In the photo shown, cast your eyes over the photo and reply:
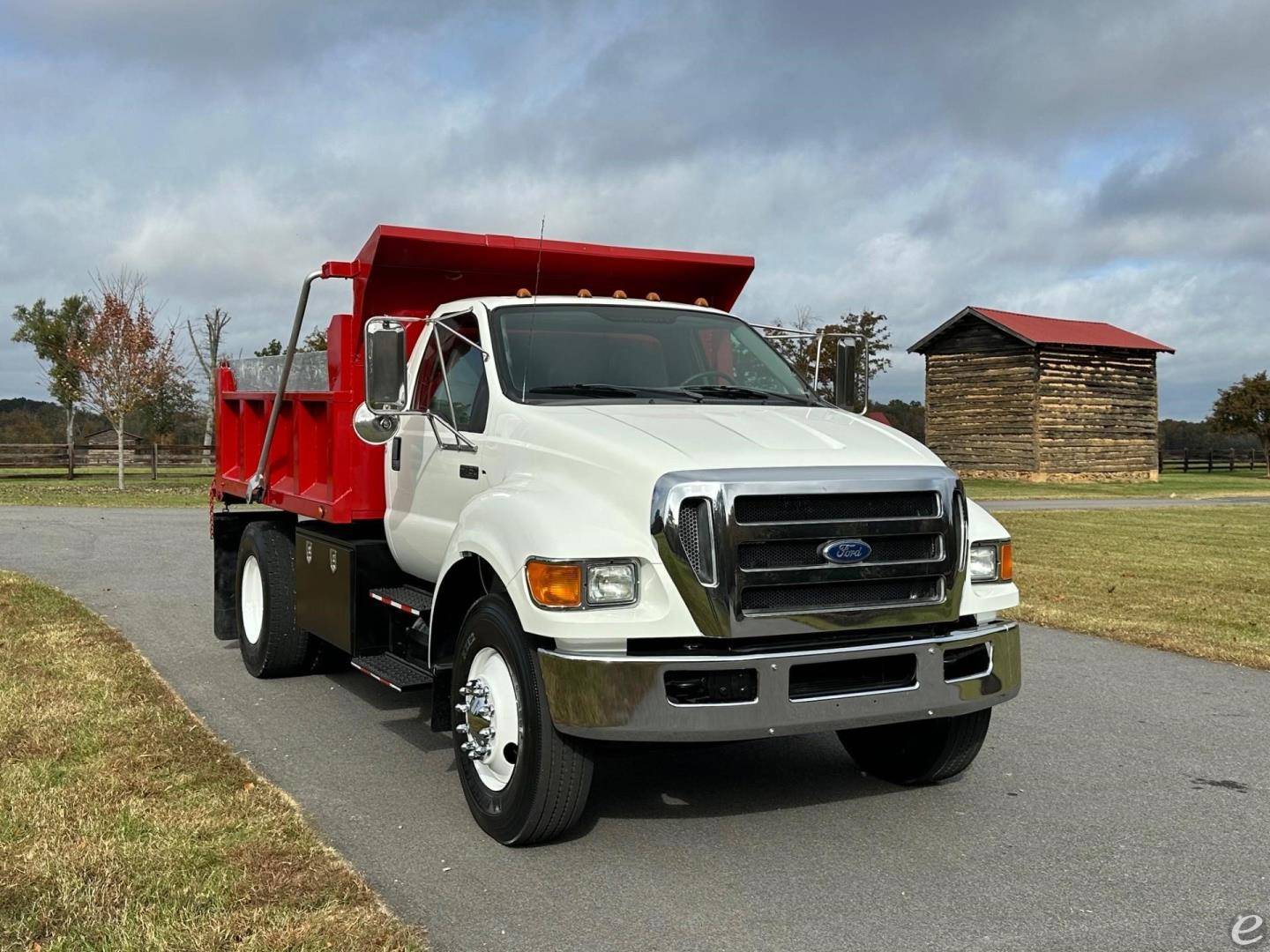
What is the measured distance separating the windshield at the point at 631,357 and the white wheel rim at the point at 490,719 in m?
1.28

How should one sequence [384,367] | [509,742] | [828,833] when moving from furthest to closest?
1. [384,367]
2. [828,833]
3. [509,742]

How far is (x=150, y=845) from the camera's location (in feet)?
Result: 15.1

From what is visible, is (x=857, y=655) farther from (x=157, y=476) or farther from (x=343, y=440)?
(x=157, y=476)

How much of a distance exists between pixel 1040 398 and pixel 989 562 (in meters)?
38.9

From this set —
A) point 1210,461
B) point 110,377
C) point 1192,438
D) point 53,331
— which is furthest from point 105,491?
point 1192,438

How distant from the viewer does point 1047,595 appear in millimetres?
12180

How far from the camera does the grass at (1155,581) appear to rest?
986 centimetres

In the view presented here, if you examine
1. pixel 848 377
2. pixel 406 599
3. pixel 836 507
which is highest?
pixel 848 377

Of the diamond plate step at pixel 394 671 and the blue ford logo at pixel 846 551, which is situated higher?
the blue ford logo at pixel 846 551

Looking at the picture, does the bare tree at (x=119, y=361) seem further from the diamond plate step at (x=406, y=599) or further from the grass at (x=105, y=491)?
the diamond plate step at (x=406, y=599)

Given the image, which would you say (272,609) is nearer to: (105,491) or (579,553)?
(579,553)

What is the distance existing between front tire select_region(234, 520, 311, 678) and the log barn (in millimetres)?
36880

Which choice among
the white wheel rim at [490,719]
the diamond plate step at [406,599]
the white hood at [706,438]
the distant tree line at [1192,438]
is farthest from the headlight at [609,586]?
the distant tree line at [1192,438]

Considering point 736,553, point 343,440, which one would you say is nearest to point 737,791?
point 736,553
